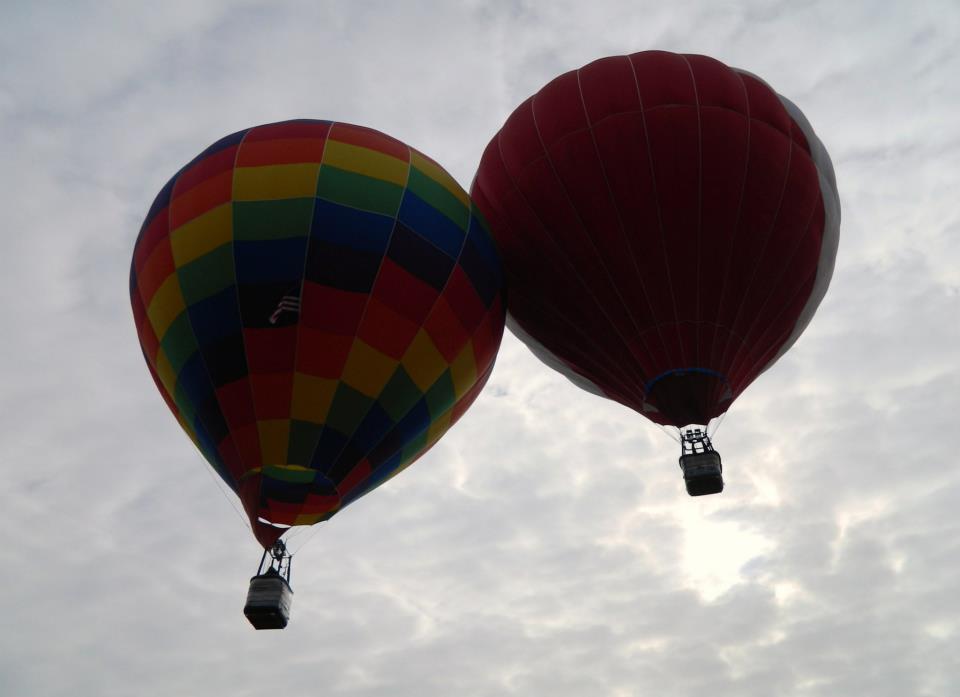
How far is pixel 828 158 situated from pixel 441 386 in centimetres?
723

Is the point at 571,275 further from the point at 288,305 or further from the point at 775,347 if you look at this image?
the point at 288,305

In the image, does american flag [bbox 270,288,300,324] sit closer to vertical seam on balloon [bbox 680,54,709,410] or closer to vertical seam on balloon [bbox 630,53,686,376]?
vertical seam on balloon [bbox 630,53,686,376]

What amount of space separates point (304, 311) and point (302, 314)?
43 millimetres

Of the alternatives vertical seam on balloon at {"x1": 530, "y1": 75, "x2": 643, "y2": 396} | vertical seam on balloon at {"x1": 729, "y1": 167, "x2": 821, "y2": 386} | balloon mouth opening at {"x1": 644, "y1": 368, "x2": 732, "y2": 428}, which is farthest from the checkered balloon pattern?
vertical seam on balloon at {"x1": 729, "y1": 167, "x2": 821, "y2": 386}

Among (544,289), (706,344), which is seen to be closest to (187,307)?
(544,289)

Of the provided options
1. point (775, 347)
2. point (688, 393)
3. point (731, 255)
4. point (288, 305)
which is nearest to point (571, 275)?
point (731, 255)

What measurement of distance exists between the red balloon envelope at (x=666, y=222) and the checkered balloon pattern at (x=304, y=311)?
68.5 inches

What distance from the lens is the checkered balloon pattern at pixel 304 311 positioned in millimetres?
10781

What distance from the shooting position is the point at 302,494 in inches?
430

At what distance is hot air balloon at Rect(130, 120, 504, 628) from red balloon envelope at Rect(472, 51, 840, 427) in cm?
180

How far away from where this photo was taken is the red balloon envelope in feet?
41.2

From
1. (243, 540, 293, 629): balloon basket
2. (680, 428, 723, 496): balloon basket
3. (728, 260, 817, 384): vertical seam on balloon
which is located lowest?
(243, 540, 293, 629): balloon basket

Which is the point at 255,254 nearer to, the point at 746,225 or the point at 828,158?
the point at 746,225

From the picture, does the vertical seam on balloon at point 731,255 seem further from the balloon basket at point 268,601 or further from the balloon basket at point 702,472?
the balloon basket at point 268,601
